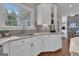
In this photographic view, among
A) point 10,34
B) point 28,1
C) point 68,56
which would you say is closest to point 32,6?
point 28,1

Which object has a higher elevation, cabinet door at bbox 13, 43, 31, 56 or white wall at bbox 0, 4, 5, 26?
white wall at bbox 0, 4, 5, 26

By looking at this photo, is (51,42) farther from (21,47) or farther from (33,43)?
(21,47)

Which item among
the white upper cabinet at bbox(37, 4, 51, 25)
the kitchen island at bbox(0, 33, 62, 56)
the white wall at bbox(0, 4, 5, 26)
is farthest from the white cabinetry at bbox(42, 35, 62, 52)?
the white wall at bbox(0, 4, 5, 26)

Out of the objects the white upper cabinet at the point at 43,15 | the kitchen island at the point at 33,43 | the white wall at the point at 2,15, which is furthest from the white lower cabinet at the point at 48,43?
the white wall at the point at 2,15

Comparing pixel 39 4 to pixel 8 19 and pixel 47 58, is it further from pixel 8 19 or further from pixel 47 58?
pixel 47 58

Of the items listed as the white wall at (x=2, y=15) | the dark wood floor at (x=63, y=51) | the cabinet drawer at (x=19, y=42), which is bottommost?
the dark wood floor at (x=63, y=51)

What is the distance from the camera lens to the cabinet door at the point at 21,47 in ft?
4.74

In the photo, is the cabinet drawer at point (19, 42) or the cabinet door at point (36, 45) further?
the cabinet door at point (36, 45)

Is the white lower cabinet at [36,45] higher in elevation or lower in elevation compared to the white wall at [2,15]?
lower

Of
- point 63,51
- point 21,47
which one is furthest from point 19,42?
point 63,51

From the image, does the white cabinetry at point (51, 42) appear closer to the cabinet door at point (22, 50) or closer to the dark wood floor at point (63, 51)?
the dark wood floor at point (63, 51)

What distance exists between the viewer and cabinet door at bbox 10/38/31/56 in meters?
1.44

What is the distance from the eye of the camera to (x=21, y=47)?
154 centimetres

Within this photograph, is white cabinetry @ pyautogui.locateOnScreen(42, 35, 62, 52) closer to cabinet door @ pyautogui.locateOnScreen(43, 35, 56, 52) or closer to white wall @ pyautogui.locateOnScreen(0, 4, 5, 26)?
cabinet door @ pyautogui.locateOnScreen(43, 35, 56, 52)
